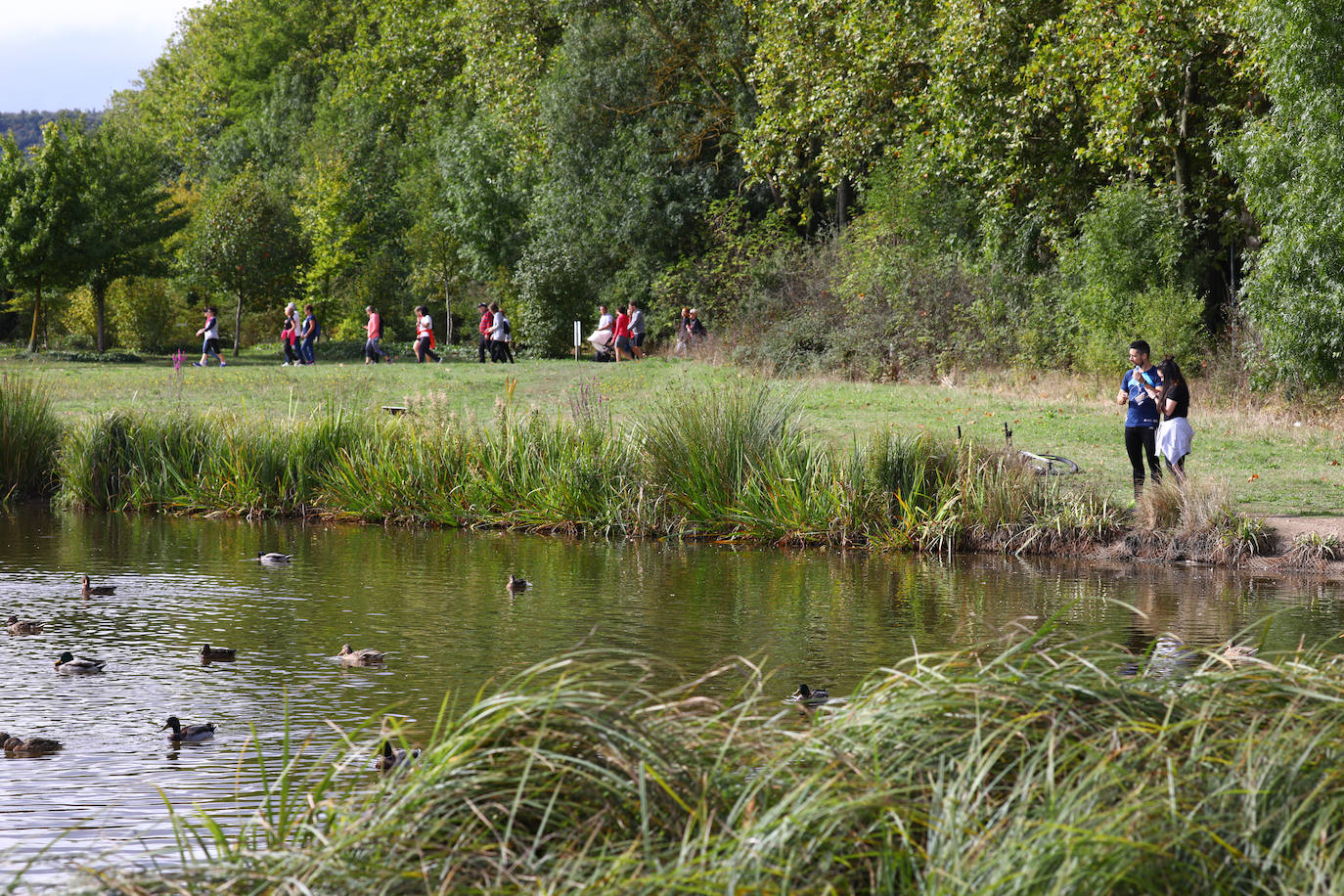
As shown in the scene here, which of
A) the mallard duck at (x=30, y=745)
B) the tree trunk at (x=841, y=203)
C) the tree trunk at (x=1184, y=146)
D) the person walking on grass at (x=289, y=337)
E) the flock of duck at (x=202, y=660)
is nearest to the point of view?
the flock of duck at (x=202, y=660)

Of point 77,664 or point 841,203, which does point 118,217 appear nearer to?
point 841,203

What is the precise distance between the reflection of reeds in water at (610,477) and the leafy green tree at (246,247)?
103ft

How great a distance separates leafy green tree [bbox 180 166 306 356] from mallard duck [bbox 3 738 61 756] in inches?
1635

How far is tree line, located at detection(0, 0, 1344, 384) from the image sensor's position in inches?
829

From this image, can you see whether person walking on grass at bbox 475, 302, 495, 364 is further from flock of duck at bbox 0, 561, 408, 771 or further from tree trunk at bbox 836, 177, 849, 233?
flock of duck at bbox 0, 561, 408, 771

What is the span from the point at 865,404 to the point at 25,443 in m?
12.2

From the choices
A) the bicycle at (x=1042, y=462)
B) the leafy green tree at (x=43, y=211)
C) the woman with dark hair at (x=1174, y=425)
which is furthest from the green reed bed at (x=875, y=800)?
the leafy green tree at (x=43, y=211)

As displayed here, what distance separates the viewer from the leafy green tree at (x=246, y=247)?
1880 inches

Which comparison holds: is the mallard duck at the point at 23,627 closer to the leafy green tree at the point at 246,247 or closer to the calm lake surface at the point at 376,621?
the calm lake surface at the point at 376,621

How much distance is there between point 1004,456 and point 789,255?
22351mm

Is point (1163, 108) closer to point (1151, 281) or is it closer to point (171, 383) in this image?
point (1151, 281)

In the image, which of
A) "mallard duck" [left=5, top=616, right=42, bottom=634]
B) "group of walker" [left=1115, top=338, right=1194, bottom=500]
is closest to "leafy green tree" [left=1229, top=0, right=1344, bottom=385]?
"group of walker" [left=1115, top=338, right=1194, bottom=500]

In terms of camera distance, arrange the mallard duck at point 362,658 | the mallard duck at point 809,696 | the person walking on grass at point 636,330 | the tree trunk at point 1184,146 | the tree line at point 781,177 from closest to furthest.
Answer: the mallard duck at point 809,696 < the mallard duck at point 362,658 < the tree line at point 781,177 < the tree trunk at point 1184,146 < the person walking on grass at point 636,330

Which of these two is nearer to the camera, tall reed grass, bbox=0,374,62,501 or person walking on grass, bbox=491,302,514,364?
tall reed grass, bbox=0,374,62,501
